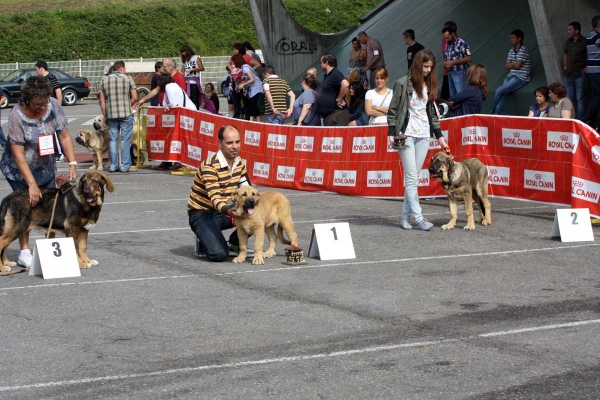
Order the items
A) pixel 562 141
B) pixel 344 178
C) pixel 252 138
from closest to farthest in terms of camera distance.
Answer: pixel 562 141 → pixel 344 178 → pixel 252 138

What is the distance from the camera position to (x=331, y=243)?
1034 cm

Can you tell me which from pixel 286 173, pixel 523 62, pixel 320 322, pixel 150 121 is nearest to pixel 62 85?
pixel 150 121

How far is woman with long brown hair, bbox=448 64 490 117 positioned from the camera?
14938mm

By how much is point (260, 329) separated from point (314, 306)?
0.85 meters

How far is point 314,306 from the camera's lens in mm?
8203

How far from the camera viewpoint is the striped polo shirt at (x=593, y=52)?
1678cm

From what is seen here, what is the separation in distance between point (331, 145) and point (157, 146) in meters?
5.26

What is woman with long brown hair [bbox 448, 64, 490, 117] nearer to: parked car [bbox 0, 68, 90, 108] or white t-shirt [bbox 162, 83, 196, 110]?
white t-shirt [bbox 162, 83, 196, 110]

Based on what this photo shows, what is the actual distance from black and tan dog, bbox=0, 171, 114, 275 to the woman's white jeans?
383 cm

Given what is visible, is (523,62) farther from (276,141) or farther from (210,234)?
(210,234)

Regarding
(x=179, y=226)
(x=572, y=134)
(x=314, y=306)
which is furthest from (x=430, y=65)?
(x=314, y=306)

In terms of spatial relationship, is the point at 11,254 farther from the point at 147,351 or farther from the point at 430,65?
the point at 430,65

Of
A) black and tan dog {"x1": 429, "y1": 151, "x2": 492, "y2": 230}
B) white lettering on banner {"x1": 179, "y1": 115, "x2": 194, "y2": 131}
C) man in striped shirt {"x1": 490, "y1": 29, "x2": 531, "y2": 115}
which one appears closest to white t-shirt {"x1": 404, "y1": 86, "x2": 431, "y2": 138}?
black and tan dog {"x1": 429, "y1": 151, "x2": 492, "y2": 230}

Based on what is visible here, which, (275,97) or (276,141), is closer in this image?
(276,141)
